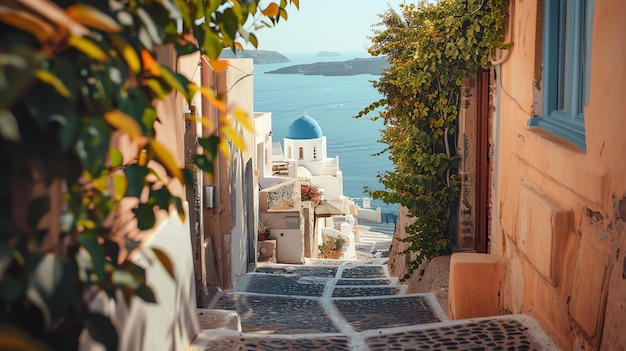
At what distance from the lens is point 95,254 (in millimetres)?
1991

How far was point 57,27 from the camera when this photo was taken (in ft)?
5.80

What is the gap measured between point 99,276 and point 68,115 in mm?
420

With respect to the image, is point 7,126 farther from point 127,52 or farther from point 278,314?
point 278,314

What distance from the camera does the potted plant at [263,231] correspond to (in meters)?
18.4

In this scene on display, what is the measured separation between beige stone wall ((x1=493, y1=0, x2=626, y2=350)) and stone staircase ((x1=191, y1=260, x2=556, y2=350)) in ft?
1.45

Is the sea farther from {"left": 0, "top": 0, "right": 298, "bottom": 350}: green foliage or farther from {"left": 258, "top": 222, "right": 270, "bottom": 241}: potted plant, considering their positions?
{"left": 0, "top": 0, "right": 298, "bottom": 350}: green foliage

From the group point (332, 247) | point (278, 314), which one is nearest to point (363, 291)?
point (278, 314)

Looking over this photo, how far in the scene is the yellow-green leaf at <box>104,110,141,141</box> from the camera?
1757mm

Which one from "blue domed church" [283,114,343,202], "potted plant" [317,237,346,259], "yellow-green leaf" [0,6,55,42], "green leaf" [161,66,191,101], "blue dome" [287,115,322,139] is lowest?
"potted plant" [317,237,346,259]

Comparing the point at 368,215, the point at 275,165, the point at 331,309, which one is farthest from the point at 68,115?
the point at 368,215

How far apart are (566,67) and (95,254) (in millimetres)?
4236

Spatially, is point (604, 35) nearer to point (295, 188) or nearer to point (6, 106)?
point (6, 106)

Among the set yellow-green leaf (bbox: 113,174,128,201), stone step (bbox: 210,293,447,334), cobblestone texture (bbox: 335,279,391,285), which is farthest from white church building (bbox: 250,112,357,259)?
yellow-green leaf (bbox: 113,174,128,201)

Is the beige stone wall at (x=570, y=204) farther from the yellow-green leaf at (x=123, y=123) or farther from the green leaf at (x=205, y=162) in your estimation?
the yellow-green leaf at (x=123, y=123)
